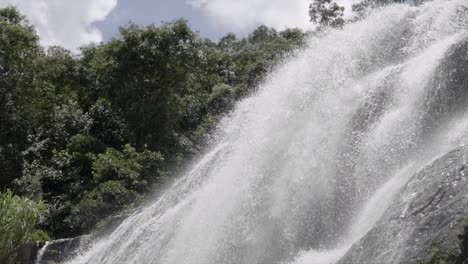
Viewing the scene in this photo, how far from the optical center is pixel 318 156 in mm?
13367

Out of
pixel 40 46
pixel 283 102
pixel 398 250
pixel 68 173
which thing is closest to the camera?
pixel 398 250

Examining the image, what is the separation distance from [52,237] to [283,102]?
12.6 meters

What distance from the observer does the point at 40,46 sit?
1310 inches

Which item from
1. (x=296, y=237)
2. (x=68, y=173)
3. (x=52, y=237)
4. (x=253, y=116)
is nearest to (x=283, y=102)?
(x=253, y=116)

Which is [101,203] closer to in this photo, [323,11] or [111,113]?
[111,113]

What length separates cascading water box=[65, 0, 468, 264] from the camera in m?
12.0

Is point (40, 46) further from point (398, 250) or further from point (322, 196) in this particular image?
point (398, 250)

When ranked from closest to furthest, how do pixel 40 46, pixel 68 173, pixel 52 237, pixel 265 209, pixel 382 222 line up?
pixel 382 222, pixel 265 209, pixel 52 237, pixel 68 173, pixel 40 46

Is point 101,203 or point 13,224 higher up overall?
point 13,224

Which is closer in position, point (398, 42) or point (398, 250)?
point (398, 250)

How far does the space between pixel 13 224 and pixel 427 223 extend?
1202cm

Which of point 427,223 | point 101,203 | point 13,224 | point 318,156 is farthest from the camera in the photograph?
point 101,203

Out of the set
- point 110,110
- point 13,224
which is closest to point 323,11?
point 110,110

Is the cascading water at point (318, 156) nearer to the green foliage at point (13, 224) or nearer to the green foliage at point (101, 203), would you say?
the green foliage at point (13, 224)
